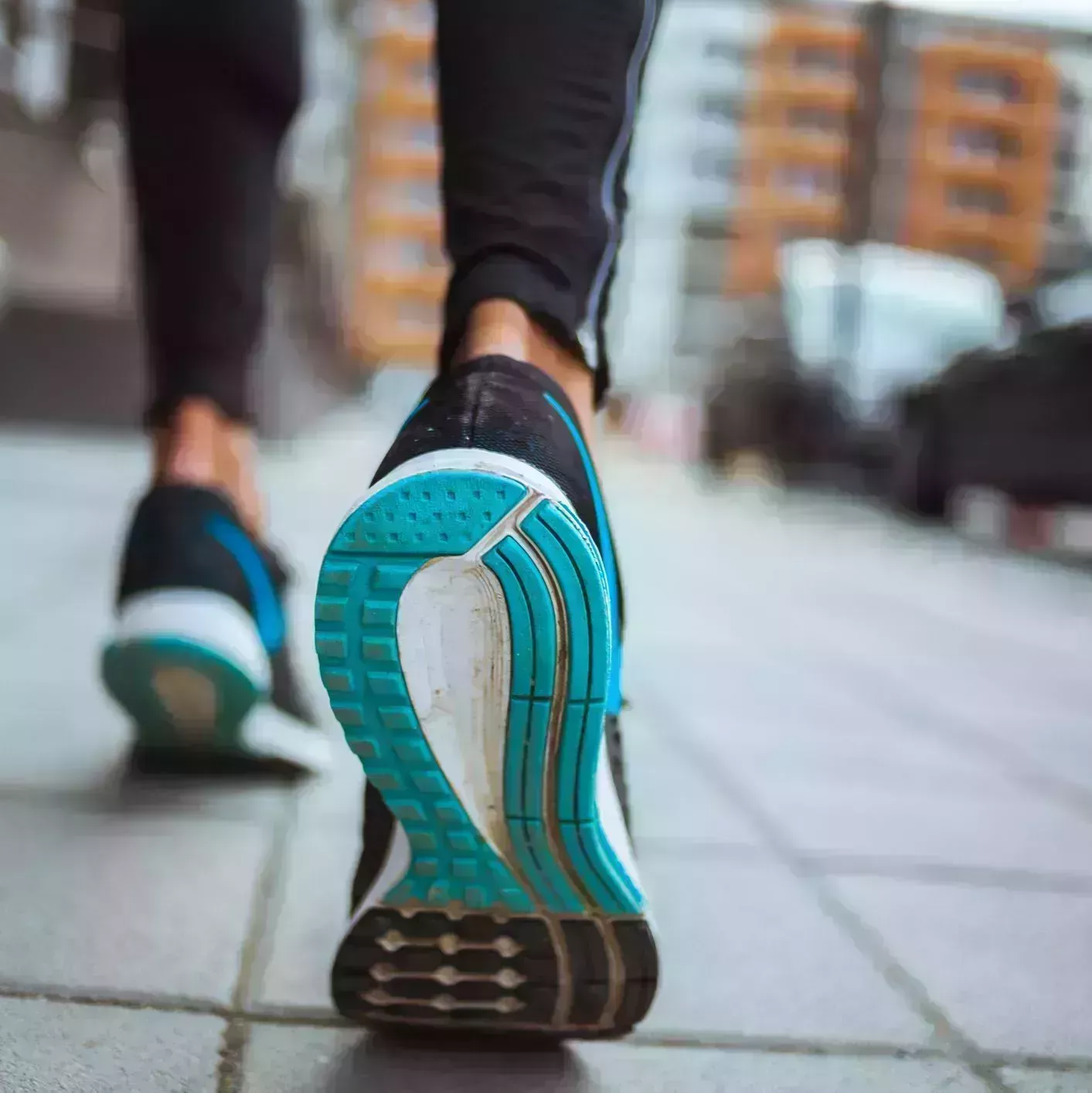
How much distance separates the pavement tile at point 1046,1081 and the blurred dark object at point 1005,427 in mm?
3106

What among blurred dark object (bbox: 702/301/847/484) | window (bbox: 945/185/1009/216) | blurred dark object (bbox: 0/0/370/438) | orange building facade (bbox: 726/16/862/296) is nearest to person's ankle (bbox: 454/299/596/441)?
blurred dark object (bbox: 0/0/370/438)

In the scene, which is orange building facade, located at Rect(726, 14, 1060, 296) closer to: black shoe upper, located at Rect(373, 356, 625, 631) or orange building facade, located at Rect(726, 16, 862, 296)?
orange building facade, located at Rect(726, 16, 862, 296)

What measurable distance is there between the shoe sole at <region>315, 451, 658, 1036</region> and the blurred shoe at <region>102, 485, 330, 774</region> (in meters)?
0.37

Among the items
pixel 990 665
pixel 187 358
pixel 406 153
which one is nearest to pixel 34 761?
pixel 187 358

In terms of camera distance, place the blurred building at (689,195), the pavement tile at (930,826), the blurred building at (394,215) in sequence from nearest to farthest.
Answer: the pavement tile at (930,826) < the blurred building at (689,195) < the blurred building at (394,215)

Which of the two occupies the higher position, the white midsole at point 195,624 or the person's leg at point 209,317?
the person's leg at point 209,317

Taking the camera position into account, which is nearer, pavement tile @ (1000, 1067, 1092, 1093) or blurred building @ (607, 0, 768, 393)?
pavement tile @ (1000, 1067, 1092, 1093)

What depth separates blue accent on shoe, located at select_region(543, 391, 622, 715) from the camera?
558 millimetres

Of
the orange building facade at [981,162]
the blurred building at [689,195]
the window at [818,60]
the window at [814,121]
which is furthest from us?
the window at [814,121]

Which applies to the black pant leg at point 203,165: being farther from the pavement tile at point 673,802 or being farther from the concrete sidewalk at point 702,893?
the pavement tile at point 673,802

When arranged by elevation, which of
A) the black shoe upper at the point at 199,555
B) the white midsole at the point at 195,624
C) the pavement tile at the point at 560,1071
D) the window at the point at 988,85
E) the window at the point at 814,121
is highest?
the window at the point at 988,85

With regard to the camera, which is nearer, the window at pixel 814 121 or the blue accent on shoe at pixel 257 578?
the blue accent on shoe at pixel 257 578


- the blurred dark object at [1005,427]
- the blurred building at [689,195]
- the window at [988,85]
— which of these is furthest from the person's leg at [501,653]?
the window at [988,85]

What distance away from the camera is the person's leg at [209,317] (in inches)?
Answer: 35.1
